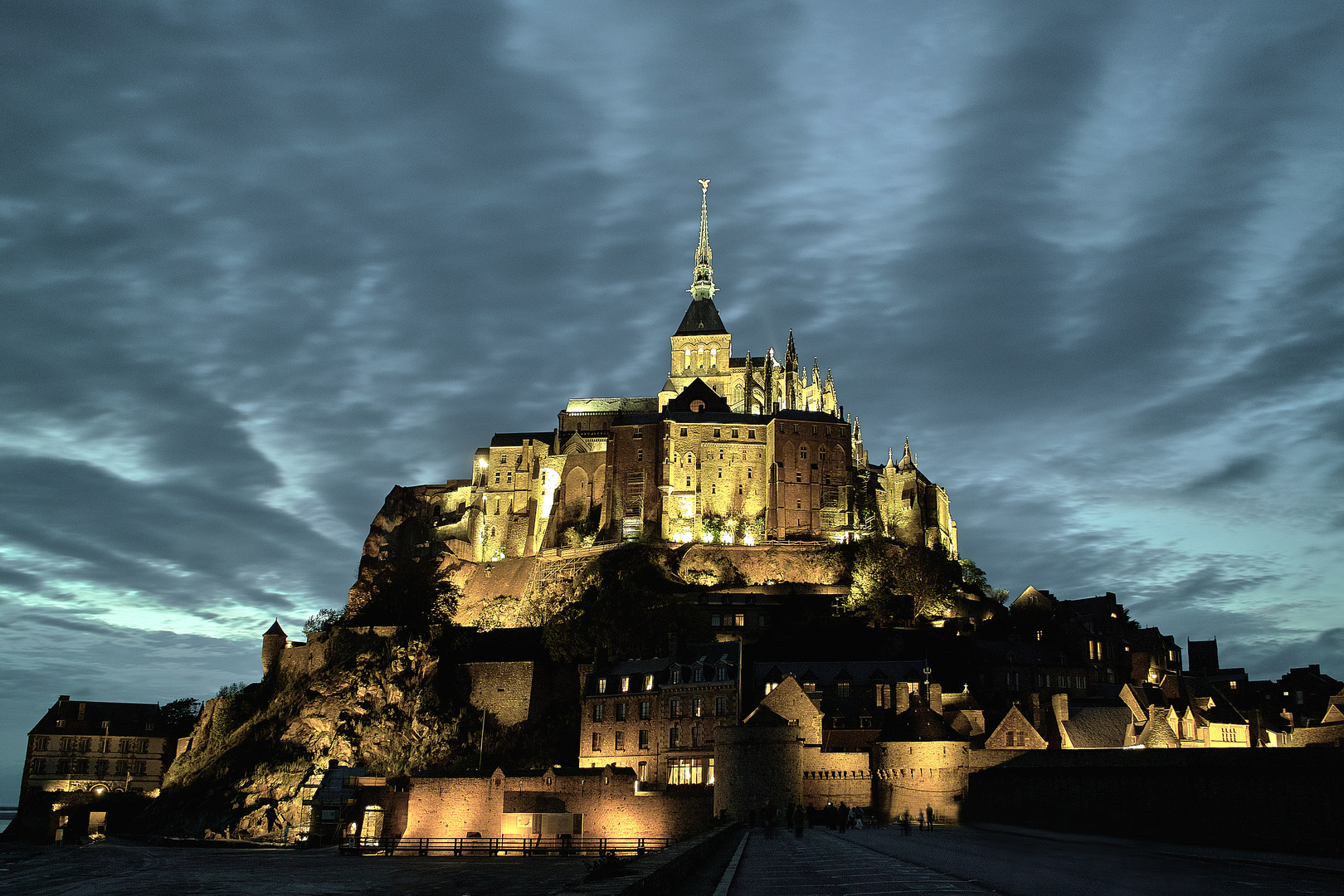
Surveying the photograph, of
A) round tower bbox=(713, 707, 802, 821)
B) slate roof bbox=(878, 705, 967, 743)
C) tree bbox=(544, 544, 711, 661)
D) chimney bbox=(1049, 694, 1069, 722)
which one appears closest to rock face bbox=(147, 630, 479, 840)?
tree bbox=(544, 544, 711, 661)

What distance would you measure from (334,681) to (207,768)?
509 inches

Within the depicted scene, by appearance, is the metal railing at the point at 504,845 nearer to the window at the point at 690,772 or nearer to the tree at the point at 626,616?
the window at the point at 690,772

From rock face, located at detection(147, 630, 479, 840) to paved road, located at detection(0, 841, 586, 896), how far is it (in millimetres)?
5202

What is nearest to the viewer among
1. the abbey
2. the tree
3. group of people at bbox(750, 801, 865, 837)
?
group of people at bbox(750, 801, 865, 837)

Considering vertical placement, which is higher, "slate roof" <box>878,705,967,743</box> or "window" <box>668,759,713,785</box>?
"slate roof" <box>878,705,967,743</box>

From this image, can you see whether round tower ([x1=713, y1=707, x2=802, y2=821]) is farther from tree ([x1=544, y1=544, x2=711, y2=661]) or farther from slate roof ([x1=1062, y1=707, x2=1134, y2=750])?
tree ([x1=544, y1=544, x2=711, y2=661])

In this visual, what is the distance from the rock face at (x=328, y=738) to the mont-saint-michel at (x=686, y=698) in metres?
0.19

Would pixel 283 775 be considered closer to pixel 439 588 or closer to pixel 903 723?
pixel 439 588

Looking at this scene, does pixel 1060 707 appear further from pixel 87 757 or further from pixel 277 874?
pixel 87 757

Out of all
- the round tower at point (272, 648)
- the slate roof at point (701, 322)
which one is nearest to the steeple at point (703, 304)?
the slate roof at point (701, 322)

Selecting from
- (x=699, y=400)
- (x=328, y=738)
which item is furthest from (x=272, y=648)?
(x=699, y=400)

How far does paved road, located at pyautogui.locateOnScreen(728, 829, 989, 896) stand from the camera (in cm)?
2284

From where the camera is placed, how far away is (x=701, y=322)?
131250mm

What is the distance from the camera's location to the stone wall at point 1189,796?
3903 cm
